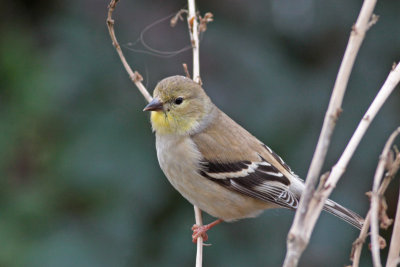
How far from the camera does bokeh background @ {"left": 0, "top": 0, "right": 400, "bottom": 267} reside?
3.54 meters

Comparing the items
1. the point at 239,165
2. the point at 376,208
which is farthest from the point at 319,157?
the point at 239,165

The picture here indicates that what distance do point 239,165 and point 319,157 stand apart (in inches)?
67.8

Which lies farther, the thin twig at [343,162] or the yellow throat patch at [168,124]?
the yellow throat patch at [168,124]

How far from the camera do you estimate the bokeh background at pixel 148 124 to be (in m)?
3.54

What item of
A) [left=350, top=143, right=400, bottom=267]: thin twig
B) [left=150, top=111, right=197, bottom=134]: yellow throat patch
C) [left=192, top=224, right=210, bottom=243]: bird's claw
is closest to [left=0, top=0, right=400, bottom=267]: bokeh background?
[left=192, top=224, right=210, bottom=243]: bird's claw

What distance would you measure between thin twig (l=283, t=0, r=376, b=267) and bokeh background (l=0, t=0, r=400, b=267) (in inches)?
66.0

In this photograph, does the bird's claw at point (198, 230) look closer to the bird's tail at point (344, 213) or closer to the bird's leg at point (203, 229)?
the bird's leg at point (203, 229)

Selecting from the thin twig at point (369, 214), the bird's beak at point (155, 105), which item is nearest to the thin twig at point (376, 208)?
the thin twig at point (369, 214)

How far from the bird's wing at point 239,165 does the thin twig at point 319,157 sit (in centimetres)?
163

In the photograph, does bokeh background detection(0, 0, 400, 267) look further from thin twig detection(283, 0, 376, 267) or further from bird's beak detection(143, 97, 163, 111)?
thin twig detection(283, 0, 376, 267)

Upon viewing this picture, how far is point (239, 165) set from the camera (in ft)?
11.4

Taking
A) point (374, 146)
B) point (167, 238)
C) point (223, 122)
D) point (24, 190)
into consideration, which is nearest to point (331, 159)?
point (374, 146)

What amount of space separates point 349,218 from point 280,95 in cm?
90

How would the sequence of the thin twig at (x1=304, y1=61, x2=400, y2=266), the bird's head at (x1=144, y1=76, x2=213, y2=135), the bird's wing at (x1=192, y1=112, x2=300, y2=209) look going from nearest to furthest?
the thin twig at (x1=304, y1=61, x2=400, y2=266) < the bird's head at (x1=144, y1=76, x2=213, y2=135) < the bird's wing at (x1=192, y1=112, x2=300, y2=209)
